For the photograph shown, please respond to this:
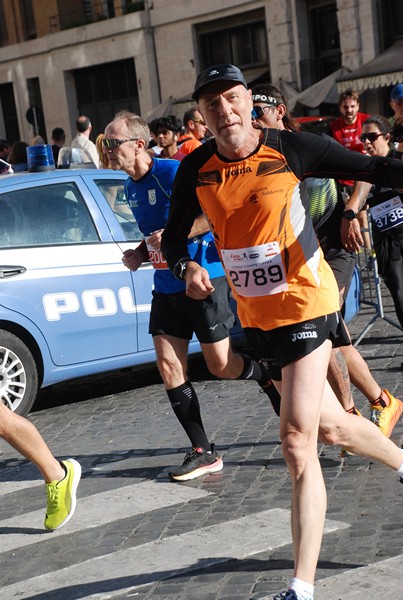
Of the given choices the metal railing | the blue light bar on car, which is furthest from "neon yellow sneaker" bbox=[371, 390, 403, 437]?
the blue light bar on car

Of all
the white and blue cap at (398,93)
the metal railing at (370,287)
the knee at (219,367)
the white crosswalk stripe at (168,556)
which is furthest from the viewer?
the metal railing at (370,287)

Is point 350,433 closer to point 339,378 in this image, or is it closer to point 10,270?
point 339,378

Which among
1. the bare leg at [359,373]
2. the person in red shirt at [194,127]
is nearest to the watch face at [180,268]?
the bare leg at [359,373]

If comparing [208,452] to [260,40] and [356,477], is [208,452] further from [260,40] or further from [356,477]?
[260,40]

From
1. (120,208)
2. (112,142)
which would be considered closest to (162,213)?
(112,142)

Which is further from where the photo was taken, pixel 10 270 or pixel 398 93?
pixel 398 93

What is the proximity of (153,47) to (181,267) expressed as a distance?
96.6ft

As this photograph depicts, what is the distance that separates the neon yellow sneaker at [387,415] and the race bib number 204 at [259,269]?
2023mm

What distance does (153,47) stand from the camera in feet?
109

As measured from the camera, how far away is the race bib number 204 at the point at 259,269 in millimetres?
4316

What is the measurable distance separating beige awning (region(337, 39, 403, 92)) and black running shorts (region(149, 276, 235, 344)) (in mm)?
18396

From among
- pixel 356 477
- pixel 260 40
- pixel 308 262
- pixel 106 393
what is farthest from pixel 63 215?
pixel 260 40

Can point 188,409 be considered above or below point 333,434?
below

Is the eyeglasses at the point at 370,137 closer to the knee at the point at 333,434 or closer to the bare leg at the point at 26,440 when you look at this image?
the bare leg at the point at 26,440
